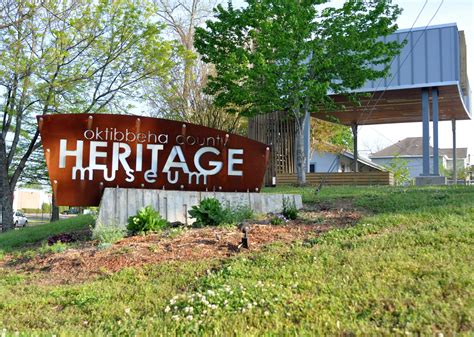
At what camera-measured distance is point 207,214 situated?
7.92m

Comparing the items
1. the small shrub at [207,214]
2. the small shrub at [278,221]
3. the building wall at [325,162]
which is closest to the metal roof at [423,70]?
the small shrub at [278,221]

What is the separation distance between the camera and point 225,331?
11.8 ft

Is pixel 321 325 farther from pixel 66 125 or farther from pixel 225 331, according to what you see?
pixel 66 125

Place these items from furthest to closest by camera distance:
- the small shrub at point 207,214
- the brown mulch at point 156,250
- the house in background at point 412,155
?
the house in background at point 412,155
the small shrub at point 207,214
the brown mulch at point 156,250

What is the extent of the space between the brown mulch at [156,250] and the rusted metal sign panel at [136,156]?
1.54 meters

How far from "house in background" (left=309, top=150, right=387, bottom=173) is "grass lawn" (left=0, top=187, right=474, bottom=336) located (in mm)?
27556

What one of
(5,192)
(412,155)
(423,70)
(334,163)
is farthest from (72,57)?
(412,155)

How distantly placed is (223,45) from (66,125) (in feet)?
31.7

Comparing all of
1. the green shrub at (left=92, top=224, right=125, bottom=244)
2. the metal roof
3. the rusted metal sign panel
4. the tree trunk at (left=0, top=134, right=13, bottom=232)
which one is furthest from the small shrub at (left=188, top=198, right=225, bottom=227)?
the tree trunk at (left=0, top=134, right=13, bottom=232)

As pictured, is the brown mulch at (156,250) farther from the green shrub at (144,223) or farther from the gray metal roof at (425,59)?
the gray metal roof at (425,59)

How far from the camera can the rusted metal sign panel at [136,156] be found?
8.40 m

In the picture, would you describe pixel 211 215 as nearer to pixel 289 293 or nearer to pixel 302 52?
pixel 289 293

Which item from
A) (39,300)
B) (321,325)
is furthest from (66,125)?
(321,325)

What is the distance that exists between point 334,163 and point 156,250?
28735 millimetres
